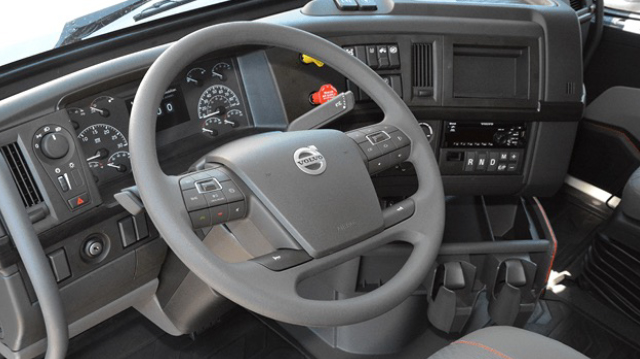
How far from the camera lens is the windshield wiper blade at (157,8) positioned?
4.50 feet

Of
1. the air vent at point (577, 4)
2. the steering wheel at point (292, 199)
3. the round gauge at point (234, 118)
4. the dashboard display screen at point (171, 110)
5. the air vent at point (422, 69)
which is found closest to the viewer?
the steering wheel at point (292, 199)

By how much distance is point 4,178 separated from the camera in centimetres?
99

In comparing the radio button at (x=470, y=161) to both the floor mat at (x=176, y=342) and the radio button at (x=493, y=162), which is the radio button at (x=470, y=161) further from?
the floor mat at (x=176, y=342)

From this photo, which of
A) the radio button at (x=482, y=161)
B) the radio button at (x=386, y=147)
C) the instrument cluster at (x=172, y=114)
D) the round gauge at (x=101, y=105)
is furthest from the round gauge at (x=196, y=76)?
the radio button at (x=482, y=161)

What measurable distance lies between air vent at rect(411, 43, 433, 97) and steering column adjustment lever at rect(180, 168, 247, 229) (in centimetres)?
67

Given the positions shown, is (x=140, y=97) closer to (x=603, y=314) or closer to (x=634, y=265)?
(x=634, y=265)

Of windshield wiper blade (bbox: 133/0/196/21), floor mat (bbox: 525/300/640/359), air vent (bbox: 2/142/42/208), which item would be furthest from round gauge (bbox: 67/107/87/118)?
floor mat (bbox: 525/300/640/359)

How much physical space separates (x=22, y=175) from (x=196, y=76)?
40 centimetres

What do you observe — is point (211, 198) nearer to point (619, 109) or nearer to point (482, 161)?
point (482, 161)

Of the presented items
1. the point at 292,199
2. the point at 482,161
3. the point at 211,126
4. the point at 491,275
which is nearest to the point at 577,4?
the point at 482,161

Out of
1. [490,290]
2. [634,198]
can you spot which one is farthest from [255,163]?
[634,198]

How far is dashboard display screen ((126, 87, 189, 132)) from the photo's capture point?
1.25 metres

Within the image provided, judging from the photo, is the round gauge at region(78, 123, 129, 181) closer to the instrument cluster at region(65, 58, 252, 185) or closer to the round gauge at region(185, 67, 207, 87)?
the instrument cluster at region(65, 58, 252, 185)

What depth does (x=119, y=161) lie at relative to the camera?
119 centimetres
